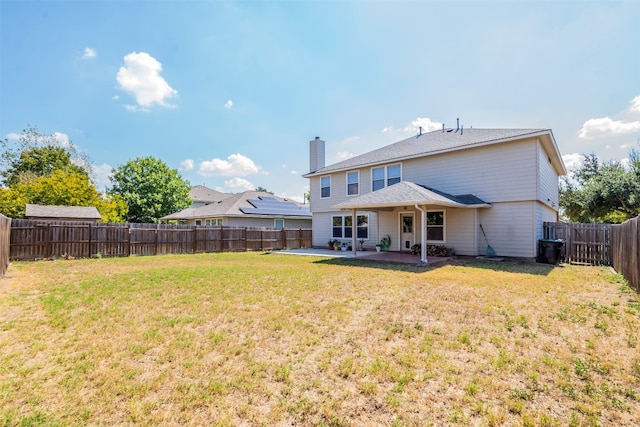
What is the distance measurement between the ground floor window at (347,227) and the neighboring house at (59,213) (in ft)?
61.8

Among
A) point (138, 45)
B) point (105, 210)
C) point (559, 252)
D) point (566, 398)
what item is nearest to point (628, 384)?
point (566, 398)

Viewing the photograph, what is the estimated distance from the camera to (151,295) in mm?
6391

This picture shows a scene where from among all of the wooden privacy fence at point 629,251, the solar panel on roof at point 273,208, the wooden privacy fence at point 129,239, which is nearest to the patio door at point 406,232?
the wooden privacy fence at point 629,251

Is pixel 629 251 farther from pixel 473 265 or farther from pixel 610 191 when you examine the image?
pixel 610 191

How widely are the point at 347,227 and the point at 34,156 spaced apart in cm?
3975

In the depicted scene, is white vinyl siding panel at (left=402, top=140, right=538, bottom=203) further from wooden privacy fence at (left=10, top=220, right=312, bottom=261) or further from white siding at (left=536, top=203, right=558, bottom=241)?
wooden privacy fence at (left=10, top=220, right=312, bottom=261)

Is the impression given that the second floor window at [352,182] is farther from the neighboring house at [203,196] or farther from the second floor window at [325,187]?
the neighboring house at [203,196]

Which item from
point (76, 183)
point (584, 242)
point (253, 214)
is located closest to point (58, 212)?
point (76, 183)

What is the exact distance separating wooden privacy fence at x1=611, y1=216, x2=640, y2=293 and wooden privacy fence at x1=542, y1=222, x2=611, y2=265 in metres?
2.11

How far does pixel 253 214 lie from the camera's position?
76.7ft

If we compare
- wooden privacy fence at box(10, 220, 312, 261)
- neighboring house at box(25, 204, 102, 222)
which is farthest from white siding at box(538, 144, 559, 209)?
neighboring house at box(25, 204, 102, 222)

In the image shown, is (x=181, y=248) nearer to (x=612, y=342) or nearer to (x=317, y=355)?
(x=317, y=355)

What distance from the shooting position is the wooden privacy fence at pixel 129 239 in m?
12.6

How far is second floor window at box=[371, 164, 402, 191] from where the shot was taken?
50.4ft
